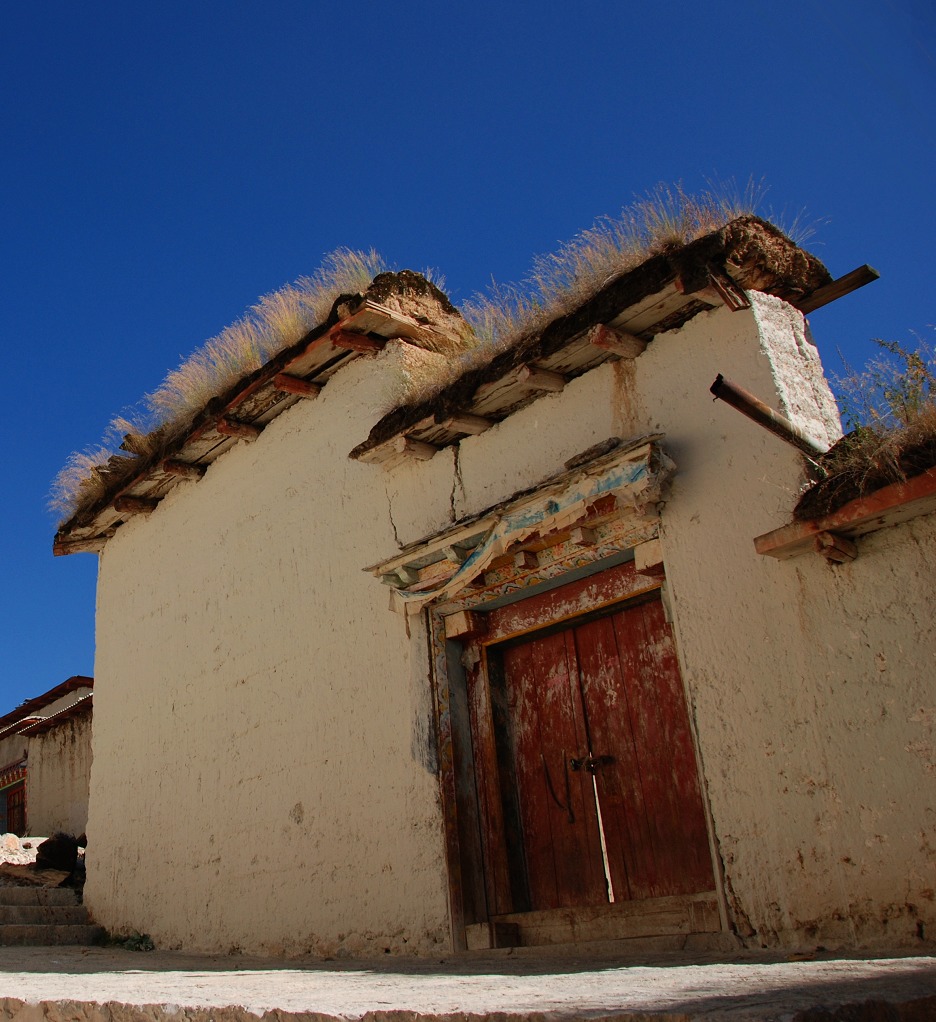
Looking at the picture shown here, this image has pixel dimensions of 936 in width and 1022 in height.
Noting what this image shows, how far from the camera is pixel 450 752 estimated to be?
5785mm

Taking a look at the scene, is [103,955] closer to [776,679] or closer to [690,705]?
[690,705]

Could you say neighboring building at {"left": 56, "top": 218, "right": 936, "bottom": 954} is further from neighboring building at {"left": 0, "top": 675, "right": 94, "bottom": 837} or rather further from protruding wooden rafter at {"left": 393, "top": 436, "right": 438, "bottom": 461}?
neighboring building at {"left": 0, "top": 675, "right": 94, "bottom": 837}

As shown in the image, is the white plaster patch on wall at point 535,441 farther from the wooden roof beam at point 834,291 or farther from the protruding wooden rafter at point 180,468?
the protruding wooden rafter at point 180,468

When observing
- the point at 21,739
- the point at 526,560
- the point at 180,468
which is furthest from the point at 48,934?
the point at 21,739

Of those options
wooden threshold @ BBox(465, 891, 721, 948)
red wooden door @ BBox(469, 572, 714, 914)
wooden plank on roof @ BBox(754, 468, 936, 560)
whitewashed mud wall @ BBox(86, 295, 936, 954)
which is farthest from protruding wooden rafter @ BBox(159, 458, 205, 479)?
wooden plank on roof @ BBox(754, 468, 936, 560)

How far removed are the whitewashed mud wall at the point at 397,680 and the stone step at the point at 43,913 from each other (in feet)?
0.57

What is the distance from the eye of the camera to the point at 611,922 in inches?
195

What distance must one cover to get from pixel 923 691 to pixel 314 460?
4.46m

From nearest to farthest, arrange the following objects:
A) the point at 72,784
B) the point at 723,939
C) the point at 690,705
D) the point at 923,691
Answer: the point at 923,691
the point at 723,939
the point at 690,705
the point at 72,784

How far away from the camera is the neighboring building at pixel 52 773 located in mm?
12195

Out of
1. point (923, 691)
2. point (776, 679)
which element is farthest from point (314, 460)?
point (923, 691)

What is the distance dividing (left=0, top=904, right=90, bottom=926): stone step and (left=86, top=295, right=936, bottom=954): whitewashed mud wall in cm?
18

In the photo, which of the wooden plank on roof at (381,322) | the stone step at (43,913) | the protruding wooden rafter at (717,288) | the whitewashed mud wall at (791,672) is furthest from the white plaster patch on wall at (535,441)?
the stone step at (43,913)

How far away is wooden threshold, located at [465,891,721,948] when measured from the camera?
4.64m
